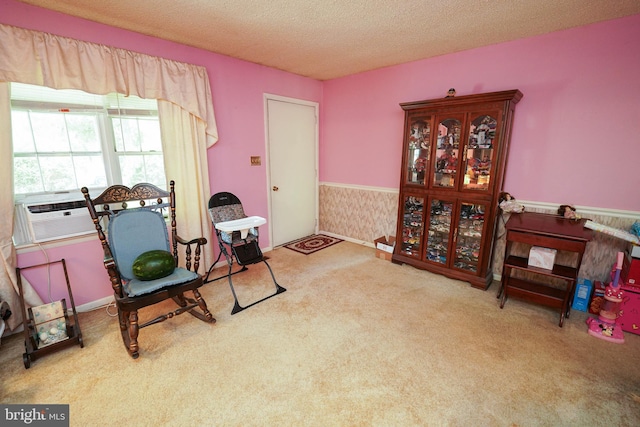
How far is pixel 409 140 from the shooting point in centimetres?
326

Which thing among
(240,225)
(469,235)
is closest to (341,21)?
(240,225)

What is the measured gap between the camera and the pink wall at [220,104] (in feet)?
7.38

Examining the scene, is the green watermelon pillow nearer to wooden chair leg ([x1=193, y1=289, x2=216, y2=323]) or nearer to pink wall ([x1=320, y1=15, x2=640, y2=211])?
wooden chair leg ([x1=193, y1=289, x2=216, y2=323])

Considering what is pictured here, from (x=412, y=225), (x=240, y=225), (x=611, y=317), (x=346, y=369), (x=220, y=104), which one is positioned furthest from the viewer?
(x=412, y=225)

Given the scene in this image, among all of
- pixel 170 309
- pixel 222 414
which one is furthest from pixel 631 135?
pixel 170 309

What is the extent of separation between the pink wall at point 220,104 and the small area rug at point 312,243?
49 cm

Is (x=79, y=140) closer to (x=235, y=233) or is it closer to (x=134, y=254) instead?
(x=134, y=254)

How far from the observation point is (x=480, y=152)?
2852 millimetres

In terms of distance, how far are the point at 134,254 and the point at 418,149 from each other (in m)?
3.07

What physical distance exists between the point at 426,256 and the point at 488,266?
2.11 feet

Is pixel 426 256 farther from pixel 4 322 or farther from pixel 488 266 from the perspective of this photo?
pixel 4 322

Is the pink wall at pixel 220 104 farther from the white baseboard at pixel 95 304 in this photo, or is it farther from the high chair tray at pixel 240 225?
the high chair tray at pixel 240 225

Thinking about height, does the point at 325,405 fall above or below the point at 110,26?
below

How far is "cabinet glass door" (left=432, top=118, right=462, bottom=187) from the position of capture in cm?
296
